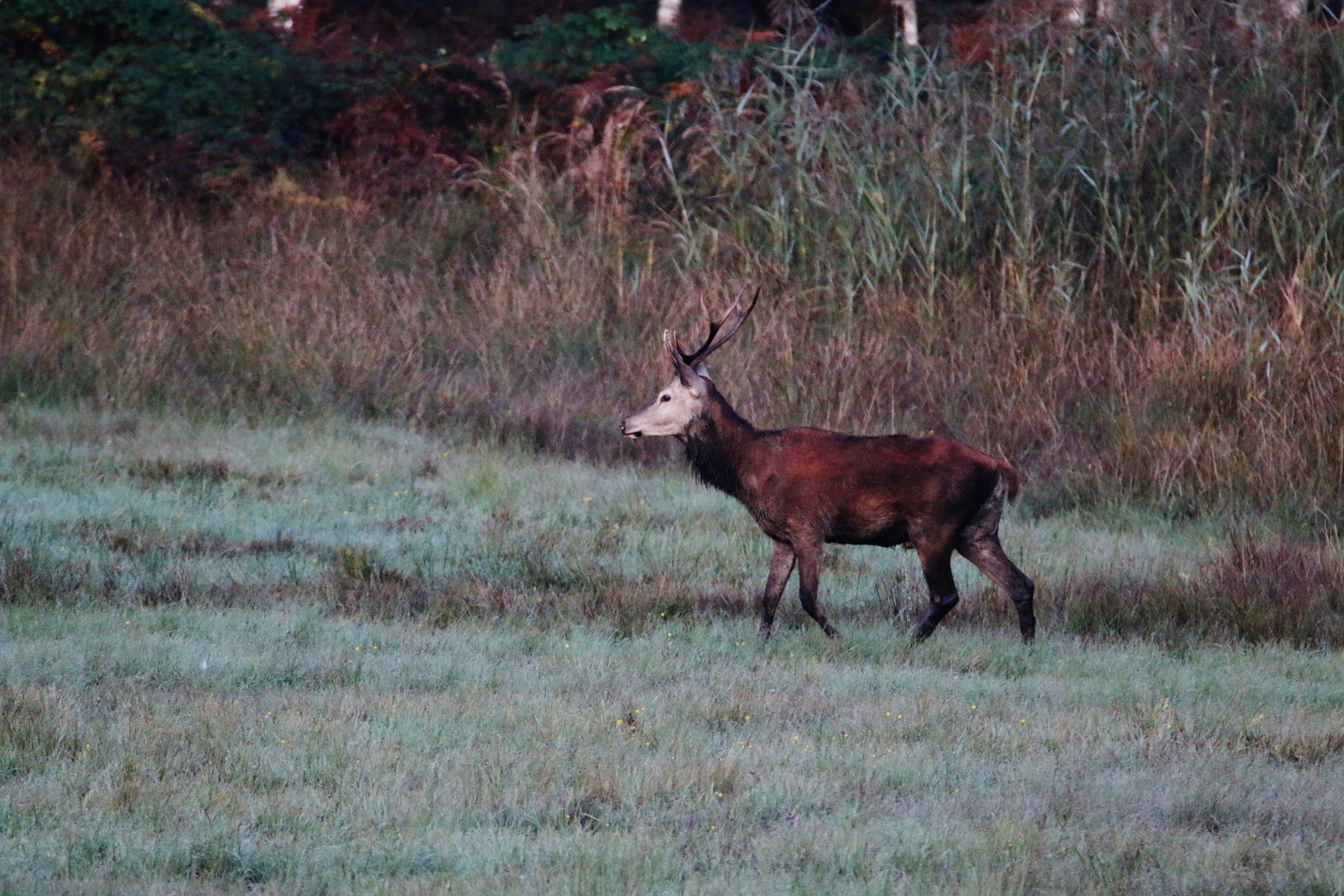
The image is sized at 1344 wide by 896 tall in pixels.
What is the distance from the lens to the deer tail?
26.9ft

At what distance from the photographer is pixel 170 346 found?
1520cm

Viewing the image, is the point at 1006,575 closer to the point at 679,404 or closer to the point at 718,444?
the point at 718,444

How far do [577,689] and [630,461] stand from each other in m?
6.11

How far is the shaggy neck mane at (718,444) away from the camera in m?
8.55

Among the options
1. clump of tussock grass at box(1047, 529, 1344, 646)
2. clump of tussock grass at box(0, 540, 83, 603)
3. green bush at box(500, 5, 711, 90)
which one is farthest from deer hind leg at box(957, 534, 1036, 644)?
green bush at box(500, 5, 711, 90)

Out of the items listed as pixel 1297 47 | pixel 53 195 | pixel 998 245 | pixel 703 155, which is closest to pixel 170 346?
pixel 53 195

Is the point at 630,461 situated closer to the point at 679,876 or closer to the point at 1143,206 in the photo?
the point at 1143,206

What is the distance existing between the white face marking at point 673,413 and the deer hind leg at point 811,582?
1.04 m

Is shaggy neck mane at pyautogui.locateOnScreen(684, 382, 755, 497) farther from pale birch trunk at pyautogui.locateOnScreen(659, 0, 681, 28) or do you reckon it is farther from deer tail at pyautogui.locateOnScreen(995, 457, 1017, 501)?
pale birch trunk at pyautogui.locateOnScreen(659, 0, 681, 28)

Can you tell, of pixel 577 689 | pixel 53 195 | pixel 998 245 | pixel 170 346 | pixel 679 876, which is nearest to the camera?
pixel 679 876

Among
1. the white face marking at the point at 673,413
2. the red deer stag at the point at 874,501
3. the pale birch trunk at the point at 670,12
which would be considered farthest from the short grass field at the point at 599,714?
the pale birch trunk at the point at 670,12

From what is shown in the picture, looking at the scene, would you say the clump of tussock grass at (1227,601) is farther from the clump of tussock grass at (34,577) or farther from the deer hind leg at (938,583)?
the clump of tussock grass at (34,577)

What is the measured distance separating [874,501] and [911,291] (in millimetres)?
6925

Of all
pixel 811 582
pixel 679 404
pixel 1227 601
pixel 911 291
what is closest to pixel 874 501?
pixel 811 582
